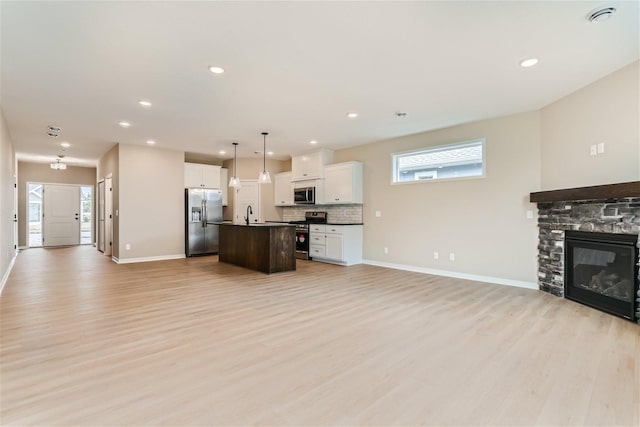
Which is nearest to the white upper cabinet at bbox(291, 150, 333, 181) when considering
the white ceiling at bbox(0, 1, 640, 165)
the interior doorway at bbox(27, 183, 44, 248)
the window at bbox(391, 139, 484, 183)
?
the window at bbox(391, 139, 484, 183)

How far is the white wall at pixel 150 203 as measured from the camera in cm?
689

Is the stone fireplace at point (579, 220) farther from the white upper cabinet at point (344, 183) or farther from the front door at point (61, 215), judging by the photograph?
the front door at point (61, 215)

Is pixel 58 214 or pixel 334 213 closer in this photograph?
pixel 334 213

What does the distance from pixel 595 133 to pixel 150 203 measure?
798 cm

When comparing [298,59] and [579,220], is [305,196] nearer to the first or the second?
[298,59]

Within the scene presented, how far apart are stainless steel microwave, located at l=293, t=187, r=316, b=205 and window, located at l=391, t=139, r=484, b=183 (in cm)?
208

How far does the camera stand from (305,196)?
25.4 feet

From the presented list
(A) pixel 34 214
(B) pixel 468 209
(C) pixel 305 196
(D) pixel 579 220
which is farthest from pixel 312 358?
(A) pixel 34 214

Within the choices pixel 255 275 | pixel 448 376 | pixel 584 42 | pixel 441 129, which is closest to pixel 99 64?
pixel 255 275

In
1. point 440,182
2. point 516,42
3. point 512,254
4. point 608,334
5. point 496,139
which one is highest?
point 516,42

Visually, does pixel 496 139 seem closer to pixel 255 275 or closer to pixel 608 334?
pixel 608 334

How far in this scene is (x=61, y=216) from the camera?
10406 mm

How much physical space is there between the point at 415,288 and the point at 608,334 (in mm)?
2159

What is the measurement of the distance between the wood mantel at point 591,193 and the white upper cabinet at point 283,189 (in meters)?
5.45
